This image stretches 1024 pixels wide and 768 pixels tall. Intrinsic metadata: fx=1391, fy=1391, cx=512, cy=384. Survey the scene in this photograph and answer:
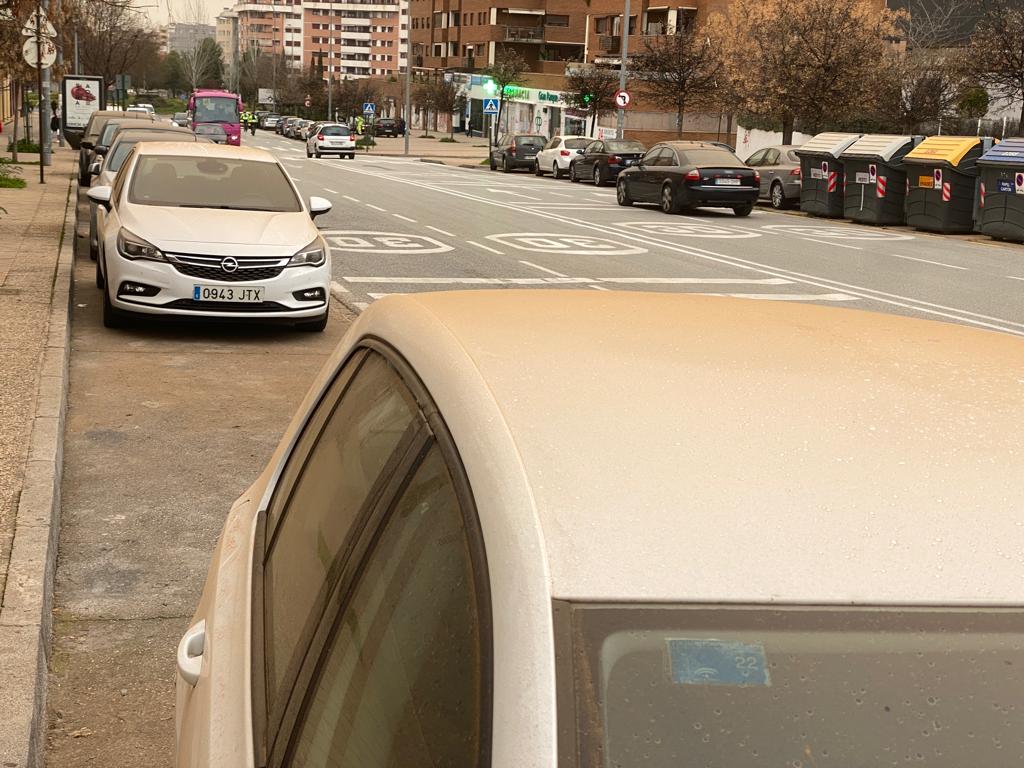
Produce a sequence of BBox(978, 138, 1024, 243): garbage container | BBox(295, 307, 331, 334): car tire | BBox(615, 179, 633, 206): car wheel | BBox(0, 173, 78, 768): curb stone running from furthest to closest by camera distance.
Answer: BBox(615, 179, 633, 206): car wheel → BBox(978, 138, 1024, 243): garbage container → BBox(295, 307, 331, 334): car tire → BBox(0, 173, 78, 768): curb stone

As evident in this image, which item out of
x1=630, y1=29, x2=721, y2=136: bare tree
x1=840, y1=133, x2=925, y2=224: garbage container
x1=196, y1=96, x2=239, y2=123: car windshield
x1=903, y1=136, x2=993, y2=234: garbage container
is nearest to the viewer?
x1=903, y1=136, x2=993, y2=234: garbage container

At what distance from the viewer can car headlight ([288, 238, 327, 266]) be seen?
11016 millimetres

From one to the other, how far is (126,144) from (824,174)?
16112mm

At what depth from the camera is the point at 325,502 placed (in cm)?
235

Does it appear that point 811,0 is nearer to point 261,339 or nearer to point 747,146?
point 747,146

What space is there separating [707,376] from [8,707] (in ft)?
8.59

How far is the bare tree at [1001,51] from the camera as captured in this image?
3228 centimetres

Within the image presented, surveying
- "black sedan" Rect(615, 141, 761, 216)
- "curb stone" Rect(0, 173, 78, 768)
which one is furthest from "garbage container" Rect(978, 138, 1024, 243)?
"curb stone" Rect(0, 173, 78, 768)

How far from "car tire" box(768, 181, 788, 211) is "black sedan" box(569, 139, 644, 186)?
8455 mm

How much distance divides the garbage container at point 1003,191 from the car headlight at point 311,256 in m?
15.6

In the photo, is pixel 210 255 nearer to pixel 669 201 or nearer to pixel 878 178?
pixel 878 178

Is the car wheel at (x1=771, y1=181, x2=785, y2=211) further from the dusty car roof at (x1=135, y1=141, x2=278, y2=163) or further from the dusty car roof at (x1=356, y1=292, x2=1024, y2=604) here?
the dusty car roof at (x1=356, y1=292, x2=1024, y2=604)

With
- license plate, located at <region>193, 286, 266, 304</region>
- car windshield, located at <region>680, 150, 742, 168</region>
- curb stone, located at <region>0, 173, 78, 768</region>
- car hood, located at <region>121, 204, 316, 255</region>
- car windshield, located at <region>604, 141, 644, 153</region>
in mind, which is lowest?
curb stone, located at <region>0, 173, 78, 768</region>

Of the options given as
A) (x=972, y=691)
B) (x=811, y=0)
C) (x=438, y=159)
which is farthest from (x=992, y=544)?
(x=438, y=159)
